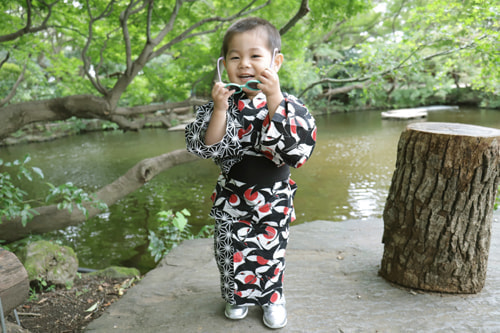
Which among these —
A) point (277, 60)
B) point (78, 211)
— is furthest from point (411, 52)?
point (78, 211)

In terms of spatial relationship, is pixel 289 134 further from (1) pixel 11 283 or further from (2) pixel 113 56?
(2) pixel 113 56

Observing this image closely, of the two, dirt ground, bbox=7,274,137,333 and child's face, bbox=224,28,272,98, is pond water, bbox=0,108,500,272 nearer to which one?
dirt ground, bbox=7,274,137,333

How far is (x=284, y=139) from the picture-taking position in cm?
148

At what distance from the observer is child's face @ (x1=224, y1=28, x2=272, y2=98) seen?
1.48 meters

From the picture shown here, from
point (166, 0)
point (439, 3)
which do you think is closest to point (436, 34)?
point (439, 3)

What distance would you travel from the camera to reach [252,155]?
1669 millimetres

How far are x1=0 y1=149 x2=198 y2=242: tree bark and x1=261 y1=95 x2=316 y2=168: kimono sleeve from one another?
328 centimetres

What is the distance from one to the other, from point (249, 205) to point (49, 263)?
95.6 inches

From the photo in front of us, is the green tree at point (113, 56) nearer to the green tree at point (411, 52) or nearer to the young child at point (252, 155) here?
the green tree at point (411, 52)

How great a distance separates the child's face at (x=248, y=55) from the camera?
4.85 feet

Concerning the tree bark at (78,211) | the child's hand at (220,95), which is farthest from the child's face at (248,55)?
the tree bark at (78,211)

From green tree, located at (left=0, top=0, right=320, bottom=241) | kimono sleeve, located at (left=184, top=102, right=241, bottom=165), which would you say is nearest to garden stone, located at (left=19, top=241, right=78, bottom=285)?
green tree, located at (left=0, top=0, right=320, bottom=241)

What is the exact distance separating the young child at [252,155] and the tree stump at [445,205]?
73cm

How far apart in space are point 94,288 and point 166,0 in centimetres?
399
